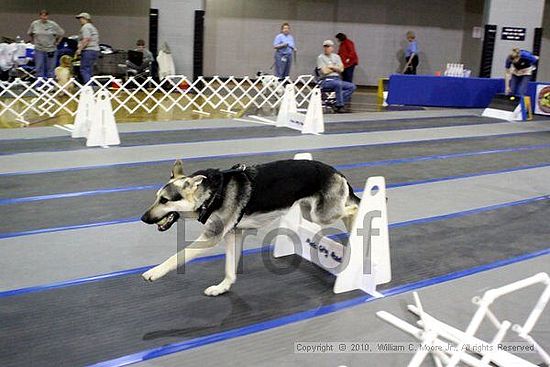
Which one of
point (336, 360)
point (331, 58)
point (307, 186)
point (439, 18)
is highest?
point (439, 18)

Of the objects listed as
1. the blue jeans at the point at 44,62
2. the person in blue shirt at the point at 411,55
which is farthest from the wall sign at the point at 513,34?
the blue jeans at the point at 44,62

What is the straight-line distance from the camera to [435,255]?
5.18 m

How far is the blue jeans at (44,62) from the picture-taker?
15.1 meters

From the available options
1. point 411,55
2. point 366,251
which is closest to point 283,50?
point 411,55

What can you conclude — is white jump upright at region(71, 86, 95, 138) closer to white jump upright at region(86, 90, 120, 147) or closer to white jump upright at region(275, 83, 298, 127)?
white jump upright at region(86, 90, 120, 147)

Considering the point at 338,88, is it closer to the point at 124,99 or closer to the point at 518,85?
the point at 518,85

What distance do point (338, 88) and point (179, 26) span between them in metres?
6.11

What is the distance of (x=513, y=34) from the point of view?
1920 centimetres

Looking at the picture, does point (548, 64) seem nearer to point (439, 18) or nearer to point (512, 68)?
point (439, 18)

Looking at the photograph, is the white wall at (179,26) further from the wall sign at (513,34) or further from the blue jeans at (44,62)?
the wall sign at (513,34)

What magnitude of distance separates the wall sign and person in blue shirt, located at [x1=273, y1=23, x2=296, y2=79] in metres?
7.20

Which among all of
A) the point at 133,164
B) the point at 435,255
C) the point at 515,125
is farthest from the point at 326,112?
the point at 435,255

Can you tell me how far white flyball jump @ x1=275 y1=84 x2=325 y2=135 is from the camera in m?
11.2

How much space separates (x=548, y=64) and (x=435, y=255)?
2234cm
